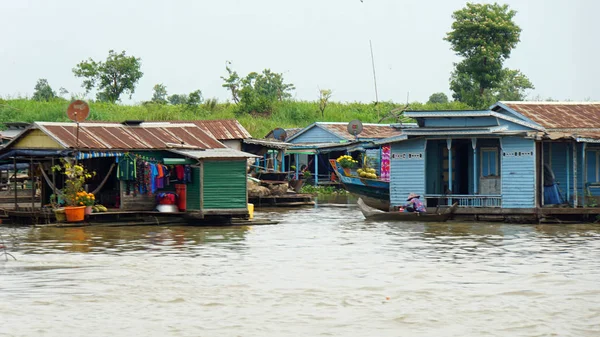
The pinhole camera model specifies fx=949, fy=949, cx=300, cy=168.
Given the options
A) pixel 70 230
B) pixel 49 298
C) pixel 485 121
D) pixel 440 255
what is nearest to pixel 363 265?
pixel 440 255

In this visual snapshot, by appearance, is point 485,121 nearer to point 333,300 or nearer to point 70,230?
point 70,230

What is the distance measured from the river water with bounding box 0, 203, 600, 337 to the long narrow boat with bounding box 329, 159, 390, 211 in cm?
423

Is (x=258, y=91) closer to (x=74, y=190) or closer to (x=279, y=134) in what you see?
(x=279, y=134)

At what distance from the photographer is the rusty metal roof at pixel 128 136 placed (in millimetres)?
22891

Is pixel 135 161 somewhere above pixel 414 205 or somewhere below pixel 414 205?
above

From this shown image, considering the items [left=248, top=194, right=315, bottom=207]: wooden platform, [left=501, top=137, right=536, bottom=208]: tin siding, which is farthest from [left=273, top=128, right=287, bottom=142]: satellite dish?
[left=501, top=137, right=536, bottom=208]: tin siding

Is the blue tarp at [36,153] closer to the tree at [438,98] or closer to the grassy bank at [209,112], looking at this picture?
the grassy bank at [209,112]

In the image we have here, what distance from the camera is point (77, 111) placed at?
2358cm

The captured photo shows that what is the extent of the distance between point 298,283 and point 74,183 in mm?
9124

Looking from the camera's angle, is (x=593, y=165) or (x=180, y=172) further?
(x=593, y=165)

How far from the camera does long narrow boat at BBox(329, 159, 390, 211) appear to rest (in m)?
26.4

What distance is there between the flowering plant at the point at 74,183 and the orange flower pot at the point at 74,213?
24cm

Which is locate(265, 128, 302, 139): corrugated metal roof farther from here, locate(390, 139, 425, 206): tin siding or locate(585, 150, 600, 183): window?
locate(585, 150, 600, 183): window

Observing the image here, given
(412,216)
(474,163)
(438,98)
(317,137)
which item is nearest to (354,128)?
(317,137)
